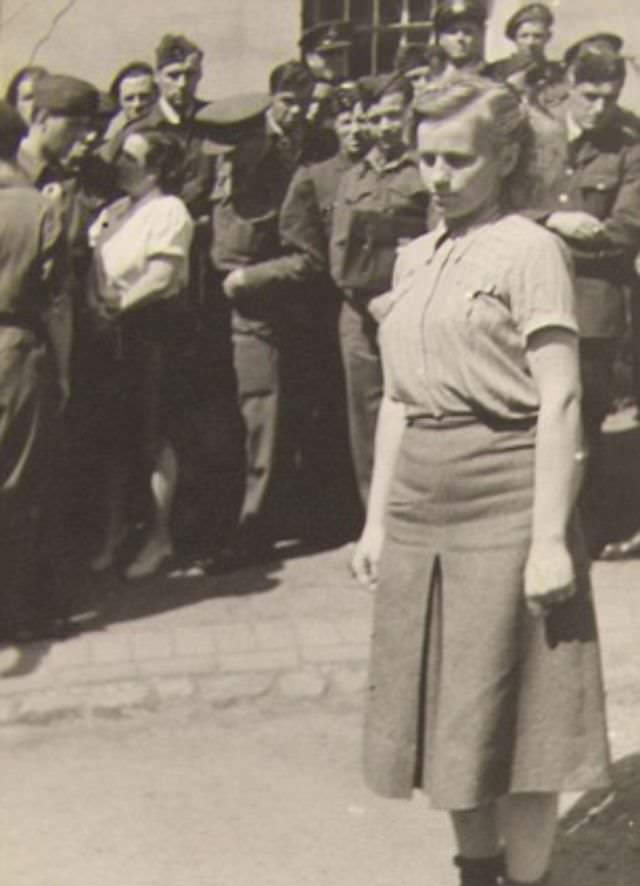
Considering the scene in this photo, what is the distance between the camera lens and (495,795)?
4316 mm

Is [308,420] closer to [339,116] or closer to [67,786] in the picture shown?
[339,116]

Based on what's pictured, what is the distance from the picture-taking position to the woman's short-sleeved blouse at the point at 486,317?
4.11m

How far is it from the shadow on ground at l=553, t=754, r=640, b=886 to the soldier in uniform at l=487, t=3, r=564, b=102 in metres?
3.84

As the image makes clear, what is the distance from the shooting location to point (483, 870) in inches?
177

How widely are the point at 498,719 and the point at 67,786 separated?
1801 mm

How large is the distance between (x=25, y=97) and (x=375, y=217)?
211 cm

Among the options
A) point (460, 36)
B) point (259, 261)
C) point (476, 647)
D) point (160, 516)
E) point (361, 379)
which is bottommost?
point (160, 516)

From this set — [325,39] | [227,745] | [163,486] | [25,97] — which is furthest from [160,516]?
[325,39]

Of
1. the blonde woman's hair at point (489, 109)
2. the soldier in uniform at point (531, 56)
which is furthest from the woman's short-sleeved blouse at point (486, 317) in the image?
the soldier in uniform at point (531, 56)

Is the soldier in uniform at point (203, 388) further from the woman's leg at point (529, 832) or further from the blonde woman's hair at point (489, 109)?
the blonde woman's hair at point (489, 109)

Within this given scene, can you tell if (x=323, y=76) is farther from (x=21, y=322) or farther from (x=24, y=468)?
(x=24, y=468)

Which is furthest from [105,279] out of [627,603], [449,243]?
[449,243]

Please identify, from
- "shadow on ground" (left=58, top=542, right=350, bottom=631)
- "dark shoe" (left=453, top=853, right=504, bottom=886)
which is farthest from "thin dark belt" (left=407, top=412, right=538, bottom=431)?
"shadow on ground" (left=58, top=542, right=350, bottom=631)

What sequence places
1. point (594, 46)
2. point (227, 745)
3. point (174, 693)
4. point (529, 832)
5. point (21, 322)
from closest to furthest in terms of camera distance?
point (529, 832) → point (227, 745) → point (174, 693) → point (21, 322) → point (594, 46)
